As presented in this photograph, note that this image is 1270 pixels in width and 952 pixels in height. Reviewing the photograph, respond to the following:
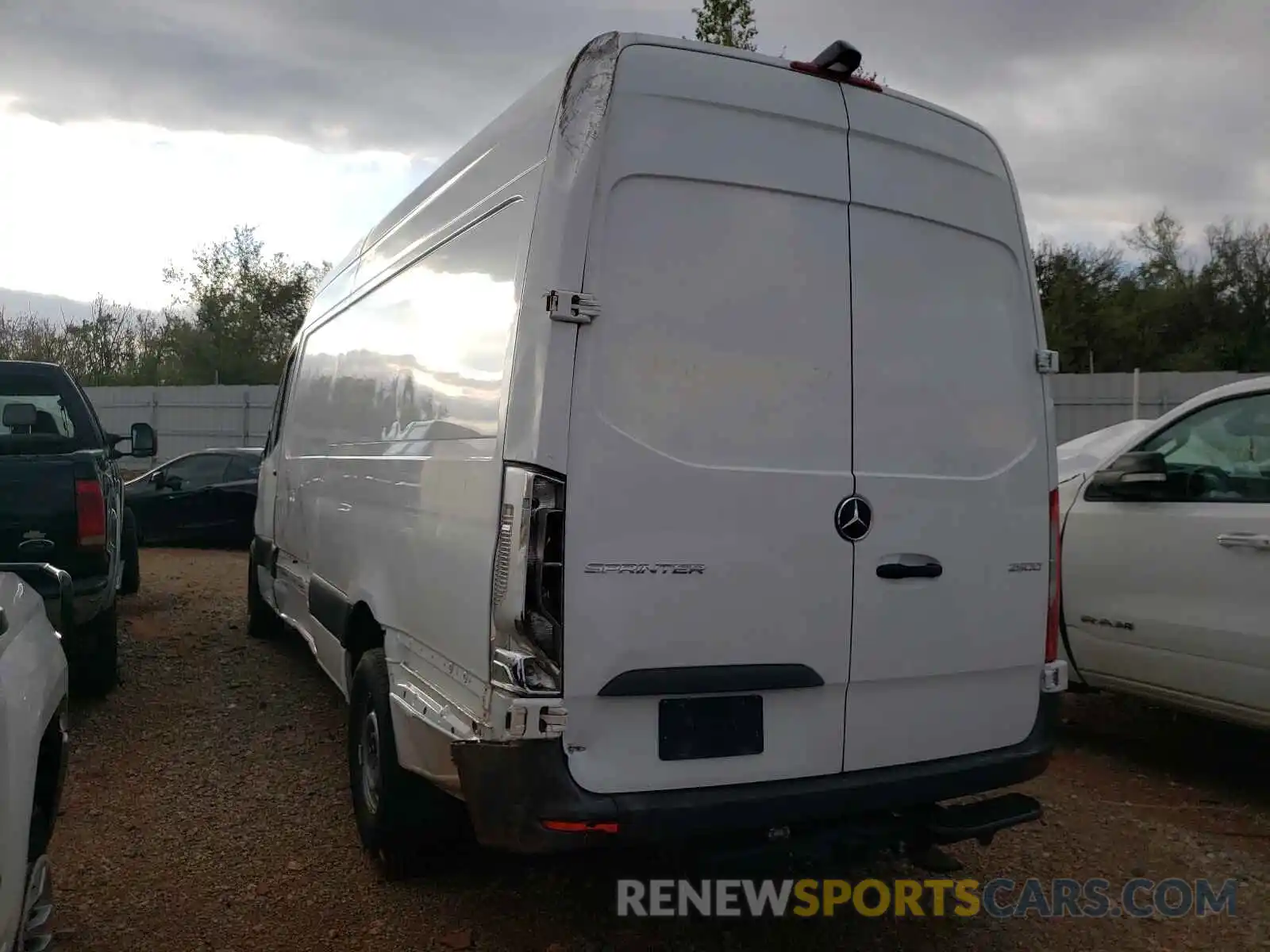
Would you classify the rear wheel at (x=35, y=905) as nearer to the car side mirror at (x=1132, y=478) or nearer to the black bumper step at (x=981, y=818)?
the black bumper step at (x=981, y=818)

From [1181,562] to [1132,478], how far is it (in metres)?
0.49

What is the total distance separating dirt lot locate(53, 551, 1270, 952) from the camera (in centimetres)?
351

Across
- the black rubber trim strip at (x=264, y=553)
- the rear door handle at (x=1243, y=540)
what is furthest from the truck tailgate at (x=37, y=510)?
the rear door handle at (x=1243, y=540)

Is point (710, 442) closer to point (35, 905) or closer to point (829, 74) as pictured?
point (829, 74)

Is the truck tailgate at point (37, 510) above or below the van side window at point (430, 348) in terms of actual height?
below

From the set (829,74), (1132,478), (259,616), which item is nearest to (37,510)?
(259,616)

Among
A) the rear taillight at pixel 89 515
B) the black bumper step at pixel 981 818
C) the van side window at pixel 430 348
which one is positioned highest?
the van side window at pixel 430 348

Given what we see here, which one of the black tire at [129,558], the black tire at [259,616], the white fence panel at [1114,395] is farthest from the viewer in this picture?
the white fence panel at [1114,395]

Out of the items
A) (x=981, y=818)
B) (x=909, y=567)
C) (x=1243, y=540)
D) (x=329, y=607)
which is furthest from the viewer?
(x=329, y=607)

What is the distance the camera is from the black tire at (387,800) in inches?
143

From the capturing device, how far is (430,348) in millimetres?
3713

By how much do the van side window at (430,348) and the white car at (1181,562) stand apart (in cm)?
346

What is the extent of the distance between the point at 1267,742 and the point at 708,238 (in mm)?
4822

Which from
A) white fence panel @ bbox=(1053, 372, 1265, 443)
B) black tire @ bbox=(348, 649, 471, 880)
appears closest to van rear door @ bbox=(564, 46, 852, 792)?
black tire @ bbox=(348, 649, 471, 880)
